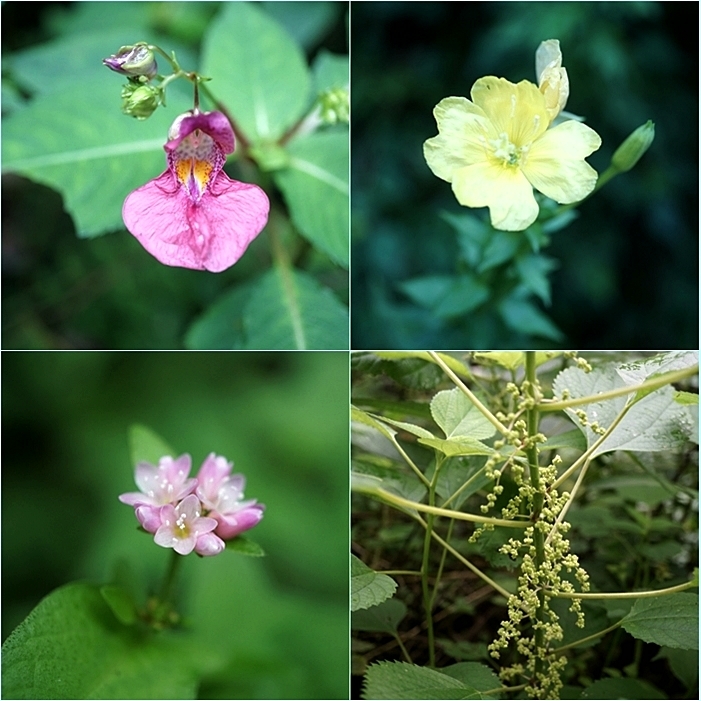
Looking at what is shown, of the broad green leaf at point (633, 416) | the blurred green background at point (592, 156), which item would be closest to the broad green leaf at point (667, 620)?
the broad green leaf at point (633, 416)

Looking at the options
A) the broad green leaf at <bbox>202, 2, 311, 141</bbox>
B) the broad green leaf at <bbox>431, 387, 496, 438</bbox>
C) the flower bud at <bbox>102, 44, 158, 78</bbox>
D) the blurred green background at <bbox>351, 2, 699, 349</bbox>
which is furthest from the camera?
the blurred green background at <bbox>351, 2, 699, 349</bbox>

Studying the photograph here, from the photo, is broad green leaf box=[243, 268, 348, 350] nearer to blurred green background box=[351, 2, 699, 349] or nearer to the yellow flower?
the yellow flower

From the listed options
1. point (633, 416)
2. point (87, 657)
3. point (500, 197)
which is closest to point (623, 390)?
point (633, 416)

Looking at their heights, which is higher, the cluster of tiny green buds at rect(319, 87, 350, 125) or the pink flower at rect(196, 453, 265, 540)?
the cluster of tiny green buds at rect(319, 87, 350, 125)

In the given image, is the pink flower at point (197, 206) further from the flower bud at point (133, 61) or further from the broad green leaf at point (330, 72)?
the broad green leaf at point (330, 72)

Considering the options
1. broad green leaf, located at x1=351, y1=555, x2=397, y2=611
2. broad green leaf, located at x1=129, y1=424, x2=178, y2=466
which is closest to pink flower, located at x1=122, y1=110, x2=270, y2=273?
broad green leaf, located at x1=129, y1=424, x2=178, y2=466
